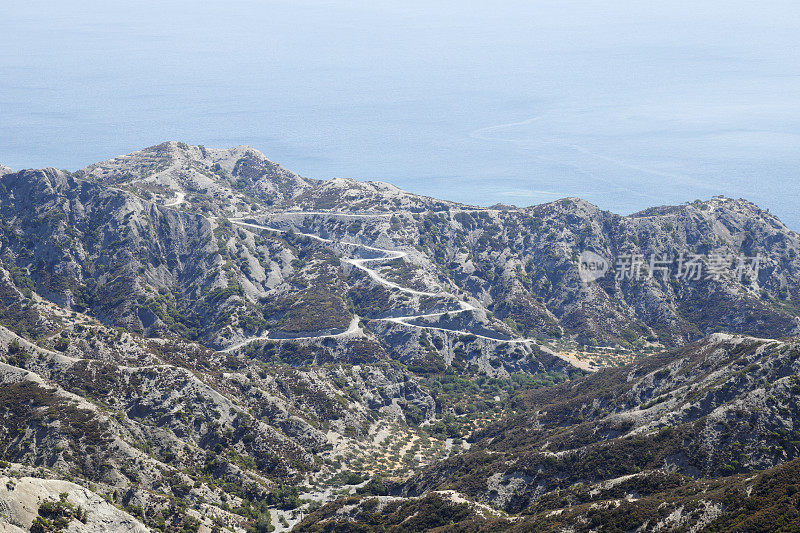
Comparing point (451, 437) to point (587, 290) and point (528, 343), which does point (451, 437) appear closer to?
Answer: point (528, 343)

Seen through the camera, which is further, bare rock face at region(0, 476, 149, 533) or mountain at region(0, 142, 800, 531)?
mountain at region(0, 142, 800, 531)

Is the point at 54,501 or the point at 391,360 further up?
the point at 54,501

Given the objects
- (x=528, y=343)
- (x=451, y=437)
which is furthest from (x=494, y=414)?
(x=528, y=343)

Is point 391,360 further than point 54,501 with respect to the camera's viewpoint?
Yes

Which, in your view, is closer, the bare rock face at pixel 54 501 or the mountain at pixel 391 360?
the bare rock face at pixel 54 501
